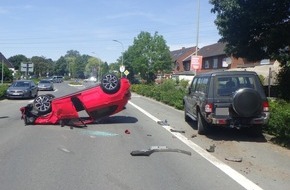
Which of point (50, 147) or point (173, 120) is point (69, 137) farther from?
point (173, 120)

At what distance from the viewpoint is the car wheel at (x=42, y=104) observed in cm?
1432

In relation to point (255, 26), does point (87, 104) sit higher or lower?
lower

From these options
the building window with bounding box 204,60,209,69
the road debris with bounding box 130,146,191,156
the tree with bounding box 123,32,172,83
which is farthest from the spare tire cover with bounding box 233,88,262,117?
the building window with bounding box 204,60,209,69

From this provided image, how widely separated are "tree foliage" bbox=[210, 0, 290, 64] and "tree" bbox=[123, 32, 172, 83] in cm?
4500

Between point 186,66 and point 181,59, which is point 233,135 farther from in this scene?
point 181,59

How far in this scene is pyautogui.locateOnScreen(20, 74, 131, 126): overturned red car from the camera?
14.1m

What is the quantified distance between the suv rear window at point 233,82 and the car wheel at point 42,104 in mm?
5830

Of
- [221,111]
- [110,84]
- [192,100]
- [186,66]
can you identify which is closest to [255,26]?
[192,100]

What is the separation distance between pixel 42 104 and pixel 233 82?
6.40 meters

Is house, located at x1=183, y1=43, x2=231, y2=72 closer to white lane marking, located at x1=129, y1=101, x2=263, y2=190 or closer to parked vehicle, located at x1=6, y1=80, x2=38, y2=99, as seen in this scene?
parked vehicle, located at x1=6, y1=80, x2=38, y2=99

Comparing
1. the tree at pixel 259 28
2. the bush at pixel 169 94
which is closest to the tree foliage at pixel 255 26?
the tree at pixel 259 28

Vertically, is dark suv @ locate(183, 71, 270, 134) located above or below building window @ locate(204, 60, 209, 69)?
below

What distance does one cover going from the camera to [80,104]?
14133 mm

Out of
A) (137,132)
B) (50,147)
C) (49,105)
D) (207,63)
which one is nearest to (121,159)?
(50,147)
